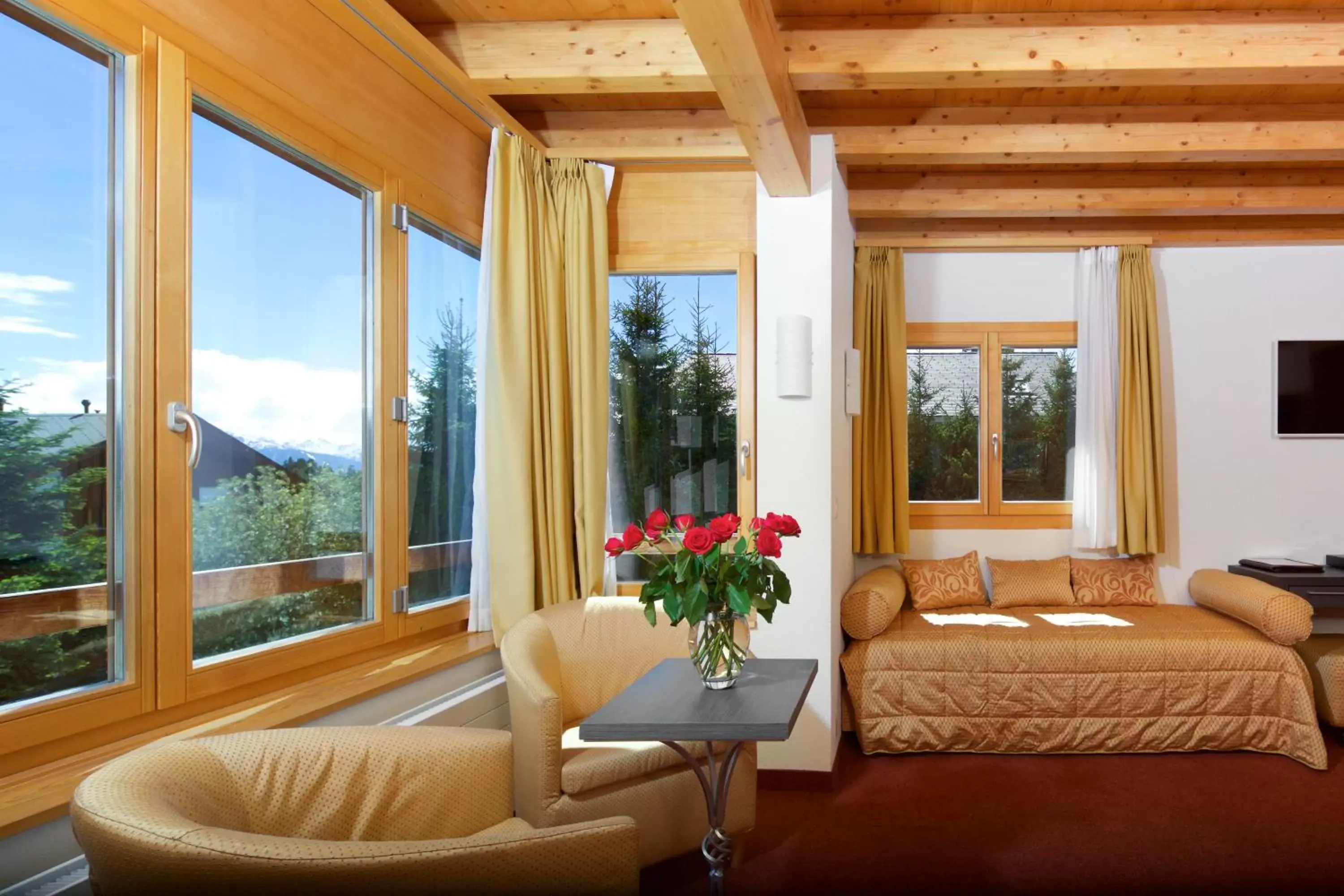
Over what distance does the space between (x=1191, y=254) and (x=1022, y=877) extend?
375cm

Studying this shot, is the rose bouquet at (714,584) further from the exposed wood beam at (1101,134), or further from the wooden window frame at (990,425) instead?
the wooden window frame at (990,425)

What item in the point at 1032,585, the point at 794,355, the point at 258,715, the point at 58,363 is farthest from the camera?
the point at 1032,585

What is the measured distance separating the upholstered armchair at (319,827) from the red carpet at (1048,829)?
3.61 ft

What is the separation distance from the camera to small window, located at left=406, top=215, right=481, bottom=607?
125 inches

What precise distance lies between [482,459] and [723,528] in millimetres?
1276

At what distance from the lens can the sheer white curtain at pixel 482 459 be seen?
135 inches

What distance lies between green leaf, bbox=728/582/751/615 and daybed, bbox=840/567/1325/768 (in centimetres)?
190

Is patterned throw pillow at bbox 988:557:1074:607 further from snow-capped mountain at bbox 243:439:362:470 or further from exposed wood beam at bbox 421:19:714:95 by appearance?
snow-capped mountain at bbox 243:439:362:470

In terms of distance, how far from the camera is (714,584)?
2463 millimetres

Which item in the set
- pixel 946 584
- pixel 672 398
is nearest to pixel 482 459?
pixel 672 398

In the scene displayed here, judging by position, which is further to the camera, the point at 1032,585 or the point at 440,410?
the point at 1032,585

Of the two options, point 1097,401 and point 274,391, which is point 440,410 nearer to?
point 274,391

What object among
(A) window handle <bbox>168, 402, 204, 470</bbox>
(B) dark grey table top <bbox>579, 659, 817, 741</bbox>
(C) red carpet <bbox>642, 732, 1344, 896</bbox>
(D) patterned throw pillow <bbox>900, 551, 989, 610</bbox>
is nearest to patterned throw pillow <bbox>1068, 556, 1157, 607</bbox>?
(D) patterned throw pillow <bbox>900, 551, 989, 610</bbox>

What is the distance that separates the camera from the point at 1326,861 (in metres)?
3.02
